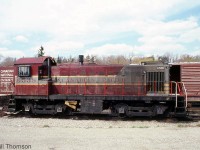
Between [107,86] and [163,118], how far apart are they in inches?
155

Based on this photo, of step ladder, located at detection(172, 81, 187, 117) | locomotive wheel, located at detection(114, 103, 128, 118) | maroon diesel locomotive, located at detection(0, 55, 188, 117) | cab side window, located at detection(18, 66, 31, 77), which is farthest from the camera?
cab side window, located at detection(18, 66, 31, 77)

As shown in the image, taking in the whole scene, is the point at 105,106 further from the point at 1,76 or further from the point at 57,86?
the point at 1,76

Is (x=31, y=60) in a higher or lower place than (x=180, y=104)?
higher

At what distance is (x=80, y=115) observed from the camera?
63.9ft

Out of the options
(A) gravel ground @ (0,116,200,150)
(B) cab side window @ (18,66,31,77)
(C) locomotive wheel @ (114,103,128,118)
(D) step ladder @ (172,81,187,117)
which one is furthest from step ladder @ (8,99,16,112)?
(D) step ladder @ (172,81,187,117)

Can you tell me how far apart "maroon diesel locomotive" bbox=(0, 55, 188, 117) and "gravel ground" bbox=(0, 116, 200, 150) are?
4.80 ft

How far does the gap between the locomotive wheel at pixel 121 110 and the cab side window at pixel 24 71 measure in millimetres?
6004

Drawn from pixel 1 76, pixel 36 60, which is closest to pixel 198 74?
pixel 36 60

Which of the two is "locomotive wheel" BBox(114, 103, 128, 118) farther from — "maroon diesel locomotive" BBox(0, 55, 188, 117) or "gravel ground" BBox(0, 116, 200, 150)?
"gravel ground" BBox(0, 116, 200, 150)

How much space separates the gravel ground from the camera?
→ 10383 mm

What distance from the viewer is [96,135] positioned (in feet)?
40.8

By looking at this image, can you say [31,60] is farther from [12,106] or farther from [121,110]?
[121,110]

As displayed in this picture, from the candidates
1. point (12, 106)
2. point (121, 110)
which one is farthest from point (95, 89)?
point (12, 106)

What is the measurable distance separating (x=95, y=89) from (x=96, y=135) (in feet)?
20.7
